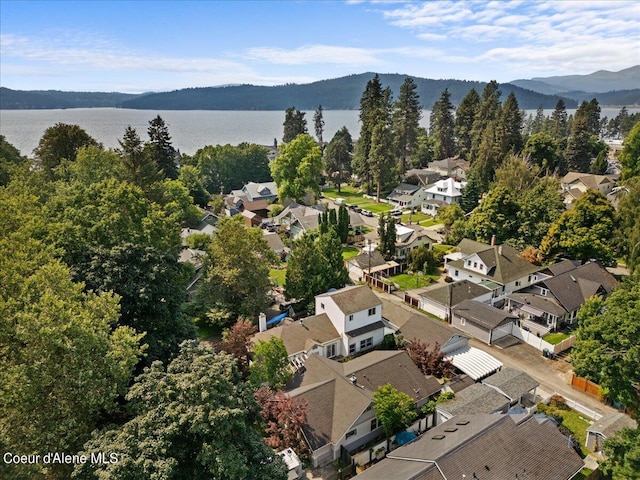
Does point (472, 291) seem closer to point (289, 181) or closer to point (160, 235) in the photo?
point (160, 235)

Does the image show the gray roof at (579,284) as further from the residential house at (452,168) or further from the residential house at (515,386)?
the residential house at (452,168)

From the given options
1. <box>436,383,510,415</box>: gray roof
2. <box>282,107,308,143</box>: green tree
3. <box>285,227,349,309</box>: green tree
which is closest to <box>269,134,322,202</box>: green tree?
<box>285,227,349,309</box>: green tree

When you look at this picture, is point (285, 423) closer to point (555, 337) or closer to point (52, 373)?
point (52, 373)

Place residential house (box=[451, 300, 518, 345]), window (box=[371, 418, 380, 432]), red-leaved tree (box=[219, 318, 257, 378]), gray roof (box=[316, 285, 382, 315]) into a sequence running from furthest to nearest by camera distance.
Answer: residential house (box=[451, 300, 518, 345]), gray roof (box=[316, 285, 382, 315]), red-leaved tree (box=[219, 318, 257, 378]), window (box=[371, 418, 380, 432])

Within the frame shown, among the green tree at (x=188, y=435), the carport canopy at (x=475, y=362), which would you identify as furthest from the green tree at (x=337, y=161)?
the green tree at (x=188, y=435)

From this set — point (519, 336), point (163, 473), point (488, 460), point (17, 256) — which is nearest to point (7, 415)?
point (163, 473)

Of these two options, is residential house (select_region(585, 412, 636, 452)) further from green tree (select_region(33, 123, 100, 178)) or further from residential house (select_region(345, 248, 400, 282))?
green tree (select_region(33, 123, 100, 178))

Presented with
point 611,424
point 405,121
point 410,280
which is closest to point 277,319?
point 410,280
